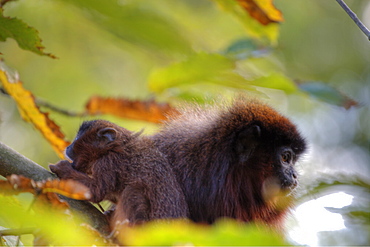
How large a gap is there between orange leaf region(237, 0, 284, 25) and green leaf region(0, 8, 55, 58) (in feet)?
6.36

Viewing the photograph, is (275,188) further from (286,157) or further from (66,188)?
(66,188)

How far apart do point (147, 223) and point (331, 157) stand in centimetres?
772

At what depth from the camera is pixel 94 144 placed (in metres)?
4.88

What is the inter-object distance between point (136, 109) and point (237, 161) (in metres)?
1.51

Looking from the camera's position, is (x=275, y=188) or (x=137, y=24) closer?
(x=275, y=188)

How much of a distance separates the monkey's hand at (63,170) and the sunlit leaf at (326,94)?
7.90 feet

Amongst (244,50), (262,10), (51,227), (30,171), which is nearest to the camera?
(51,227)

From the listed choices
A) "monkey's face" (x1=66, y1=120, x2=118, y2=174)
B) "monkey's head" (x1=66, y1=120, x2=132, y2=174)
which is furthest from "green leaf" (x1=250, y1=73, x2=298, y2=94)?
"monkey's face" (x1=66, y1=120, x2=118, y2=174)

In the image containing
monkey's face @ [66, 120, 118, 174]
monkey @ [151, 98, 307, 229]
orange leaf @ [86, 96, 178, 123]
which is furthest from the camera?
orange leaf @ [86, 96, 178, 123]

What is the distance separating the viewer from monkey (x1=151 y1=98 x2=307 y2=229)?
182 inches

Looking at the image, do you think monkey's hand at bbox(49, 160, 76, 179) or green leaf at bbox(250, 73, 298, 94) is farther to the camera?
green leaf at bbox(250, 73, 298, 94)

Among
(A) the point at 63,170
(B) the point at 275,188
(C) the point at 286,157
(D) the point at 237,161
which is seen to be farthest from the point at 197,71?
(A) the point at 63,170

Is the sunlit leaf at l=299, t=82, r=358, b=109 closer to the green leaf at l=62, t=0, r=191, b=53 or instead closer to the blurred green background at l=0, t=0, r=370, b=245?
the blurred green background at l=0, t=0, r=370, b=245

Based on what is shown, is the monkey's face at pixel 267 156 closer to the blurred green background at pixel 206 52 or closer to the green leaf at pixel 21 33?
the blurred green background at pixel 206 52
